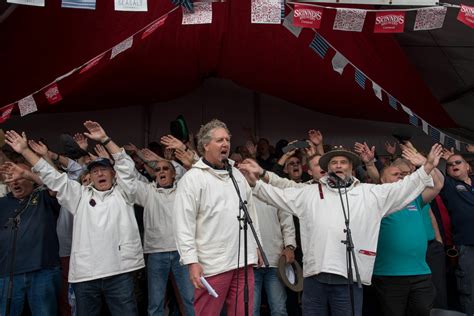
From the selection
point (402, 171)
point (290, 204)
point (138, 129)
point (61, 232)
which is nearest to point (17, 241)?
point (61, 232)

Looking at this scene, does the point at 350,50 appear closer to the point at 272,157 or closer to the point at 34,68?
the point at 272,157

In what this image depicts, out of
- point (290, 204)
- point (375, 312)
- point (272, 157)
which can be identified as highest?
point (272, 157)

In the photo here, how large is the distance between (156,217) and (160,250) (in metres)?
0.28

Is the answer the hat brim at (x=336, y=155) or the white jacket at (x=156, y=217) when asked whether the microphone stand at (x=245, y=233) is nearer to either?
the hat brim at (x=336, y=155)

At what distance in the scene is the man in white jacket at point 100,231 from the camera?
4.05m

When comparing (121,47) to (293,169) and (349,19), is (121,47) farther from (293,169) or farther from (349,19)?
(349,19)

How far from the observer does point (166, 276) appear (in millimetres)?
4820

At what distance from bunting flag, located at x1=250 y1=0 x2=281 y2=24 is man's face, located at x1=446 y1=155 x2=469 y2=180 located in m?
1.91

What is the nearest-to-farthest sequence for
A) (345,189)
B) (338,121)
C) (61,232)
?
1. (345,189)
2. (61,232)
3. (338,121)

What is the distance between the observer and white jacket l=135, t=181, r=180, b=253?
480cm

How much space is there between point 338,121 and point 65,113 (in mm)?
3741

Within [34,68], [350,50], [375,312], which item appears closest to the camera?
[375,312]

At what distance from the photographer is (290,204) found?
13.2 ft

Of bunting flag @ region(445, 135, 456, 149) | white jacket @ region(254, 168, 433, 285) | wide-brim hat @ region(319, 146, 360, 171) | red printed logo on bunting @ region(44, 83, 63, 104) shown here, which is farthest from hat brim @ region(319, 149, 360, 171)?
bunting flag @ region(445, 135, 456, 149)
